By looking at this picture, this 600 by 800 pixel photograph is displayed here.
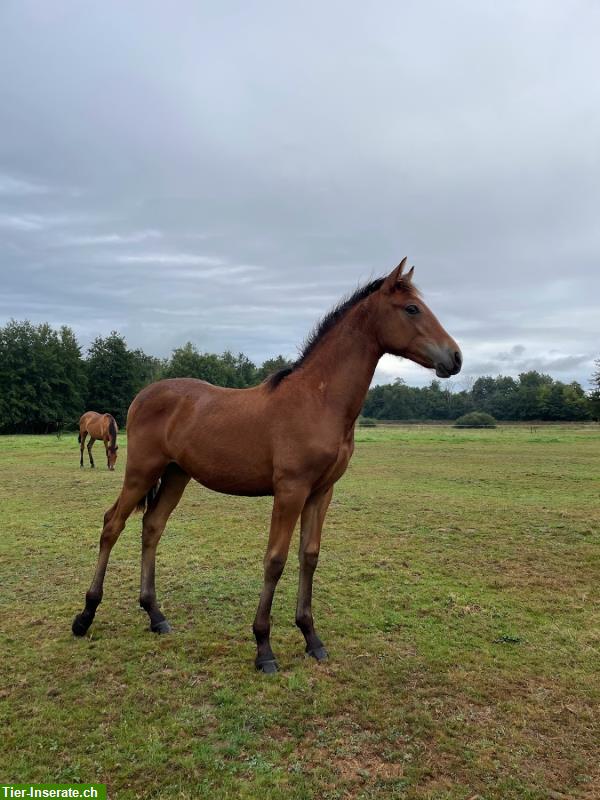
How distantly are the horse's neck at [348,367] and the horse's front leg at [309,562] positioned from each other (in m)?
0.71

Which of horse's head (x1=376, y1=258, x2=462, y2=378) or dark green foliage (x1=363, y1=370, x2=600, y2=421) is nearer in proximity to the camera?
horse's head (x1=376, y1=258, x2=462, y2=378)

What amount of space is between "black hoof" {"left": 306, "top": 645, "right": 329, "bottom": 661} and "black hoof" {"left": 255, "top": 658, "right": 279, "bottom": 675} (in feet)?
1.11

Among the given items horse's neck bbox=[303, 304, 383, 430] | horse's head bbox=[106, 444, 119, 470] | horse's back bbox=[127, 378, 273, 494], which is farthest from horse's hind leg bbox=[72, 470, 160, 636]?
horse's head bbox=[106, 444, 119, 470]

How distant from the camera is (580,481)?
13328mm

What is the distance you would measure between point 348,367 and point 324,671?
2318 millimetres

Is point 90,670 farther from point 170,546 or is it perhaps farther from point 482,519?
point 482,519

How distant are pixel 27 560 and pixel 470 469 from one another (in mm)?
13492

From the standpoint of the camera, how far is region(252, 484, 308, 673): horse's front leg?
3736 mm

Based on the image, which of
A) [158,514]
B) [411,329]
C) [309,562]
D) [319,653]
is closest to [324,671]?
[319,653]

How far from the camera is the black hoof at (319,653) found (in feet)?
12.7

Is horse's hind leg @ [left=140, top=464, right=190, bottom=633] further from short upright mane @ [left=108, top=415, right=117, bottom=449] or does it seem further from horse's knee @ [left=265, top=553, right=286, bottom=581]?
short upright mane @ [left=108, top=415, right=117, bottom=449]

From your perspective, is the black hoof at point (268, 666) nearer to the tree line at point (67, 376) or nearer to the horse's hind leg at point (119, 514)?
the horse's hind leg at point (119, 514)

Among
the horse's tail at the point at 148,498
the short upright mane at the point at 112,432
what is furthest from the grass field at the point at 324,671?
the short upright mane at the point at 112,432

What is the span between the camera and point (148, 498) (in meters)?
4.70
